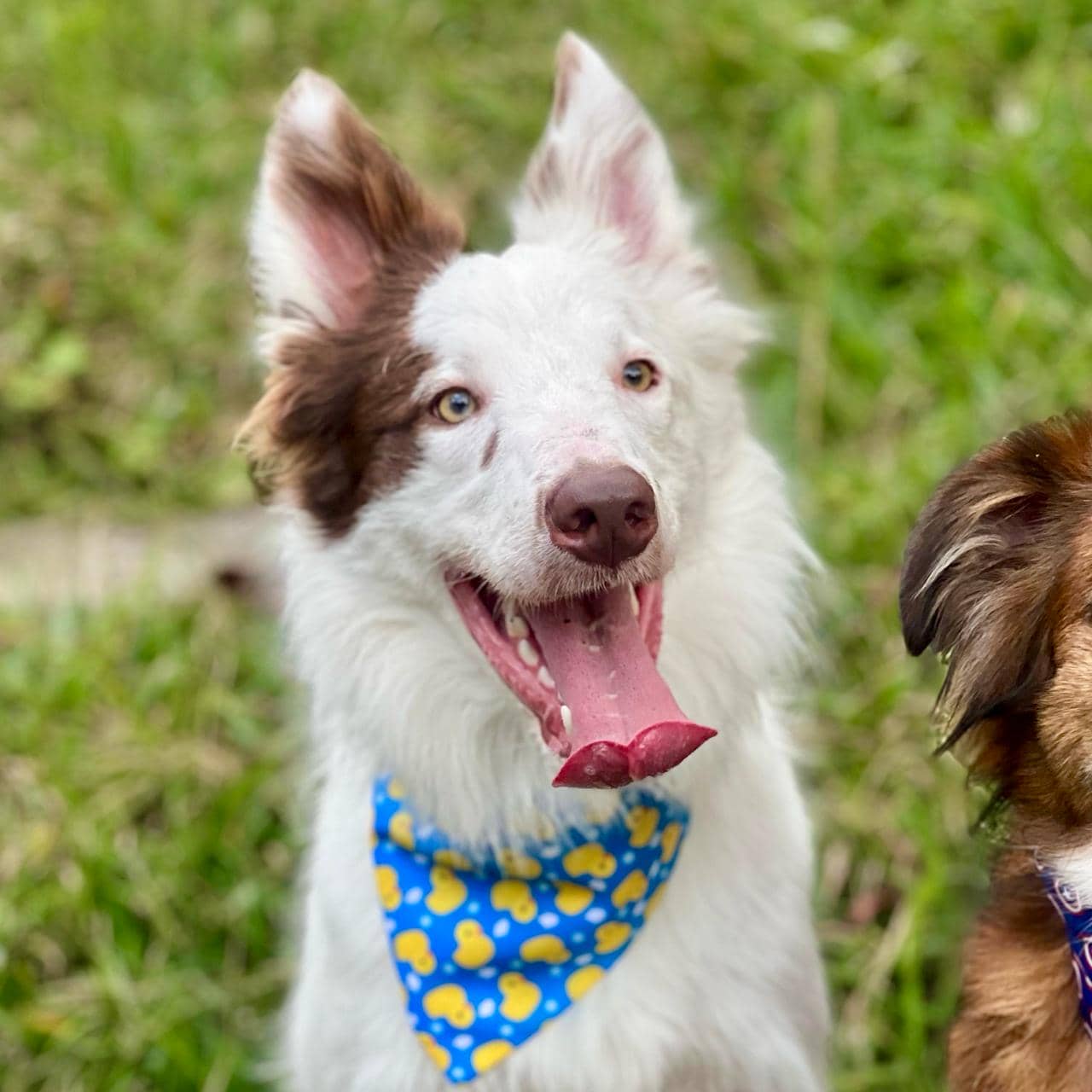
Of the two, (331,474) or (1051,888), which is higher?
(331,474)

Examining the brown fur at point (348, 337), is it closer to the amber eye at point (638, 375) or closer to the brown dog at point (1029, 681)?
the amber eye at point (638, 375)

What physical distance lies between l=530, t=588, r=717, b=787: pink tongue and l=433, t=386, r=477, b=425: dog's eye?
0.41 meters

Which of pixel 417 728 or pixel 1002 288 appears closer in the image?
pixel 417 728

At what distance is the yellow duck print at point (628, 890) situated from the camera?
292cm

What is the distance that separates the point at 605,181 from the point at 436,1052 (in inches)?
72.3

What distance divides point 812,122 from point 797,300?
780 mm

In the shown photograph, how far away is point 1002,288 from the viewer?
5098mm

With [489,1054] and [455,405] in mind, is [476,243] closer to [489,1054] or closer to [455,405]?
[455,405]

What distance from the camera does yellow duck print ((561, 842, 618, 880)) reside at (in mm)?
2924

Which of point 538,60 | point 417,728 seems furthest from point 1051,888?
point 538,60

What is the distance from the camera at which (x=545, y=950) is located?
293cm

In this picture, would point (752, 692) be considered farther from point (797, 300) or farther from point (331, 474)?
point (797, 300)

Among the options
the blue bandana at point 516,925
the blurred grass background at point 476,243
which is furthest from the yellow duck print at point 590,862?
the blurred grass background at point 476,243

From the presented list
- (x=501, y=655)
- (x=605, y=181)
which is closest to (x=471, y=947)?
(x=501, y=655)
